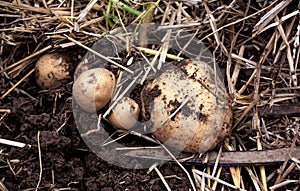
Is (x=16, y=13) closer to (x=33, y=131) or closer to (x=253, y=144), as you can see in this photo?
(x=33, y=131)

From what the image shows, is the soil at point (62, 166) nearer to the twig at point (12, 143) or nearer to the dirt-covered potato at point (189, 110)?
the twig at point (12, 143)

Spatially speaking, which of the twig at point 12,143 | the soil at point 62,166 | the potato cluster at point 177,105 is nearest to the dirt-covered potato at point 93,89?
the potato cluster at point 177,105

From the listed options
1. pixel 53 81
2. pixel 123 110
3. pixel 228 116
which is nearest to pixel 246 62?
pixel 228 116

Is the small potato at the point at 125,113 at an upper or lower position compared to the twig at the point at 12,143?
upper

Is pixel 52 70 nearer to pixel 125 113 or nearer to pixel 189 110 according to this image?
pixel 125 113

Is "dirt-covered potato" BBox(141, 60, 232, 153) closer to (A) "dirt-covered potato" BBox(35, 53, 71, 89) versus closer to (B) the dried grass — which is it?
(B) the dried grass

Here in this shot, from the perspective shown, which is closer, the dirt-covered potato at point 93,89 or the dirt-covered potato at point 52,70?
the dirt-covered potato at point 93,89
